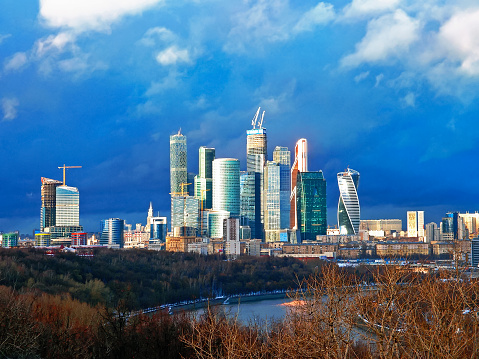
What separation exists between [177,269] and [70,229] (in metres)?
67.2

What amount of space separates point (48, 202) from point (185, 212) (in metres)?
23.5

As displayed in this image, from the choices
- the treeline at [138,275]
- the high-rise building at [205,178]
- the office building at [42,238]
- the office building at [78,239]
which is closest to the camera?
the treeline at [138,275]

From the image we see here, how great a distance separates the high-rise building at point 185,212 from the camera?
12650 cm

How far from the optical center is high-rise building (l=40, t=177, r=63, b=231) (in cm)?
12462

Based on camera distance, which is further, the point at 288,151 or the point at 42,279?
the point at 288,151

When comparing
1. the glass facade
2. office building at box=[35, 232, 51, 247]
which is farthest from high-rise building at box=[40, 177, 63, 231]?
office building at box=[35, 232, 51, 247]

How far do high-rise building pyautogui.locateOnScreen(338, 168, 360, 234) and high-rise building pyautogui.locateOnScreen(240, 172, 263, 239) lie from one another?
14639mm

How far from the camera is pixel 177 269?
5916 cm

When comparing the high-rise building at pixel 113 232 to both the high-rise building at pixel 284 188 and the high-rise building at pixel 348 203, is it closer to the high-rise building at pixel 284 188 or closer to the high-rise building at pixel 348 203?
the high-rise building at pixel 284 188

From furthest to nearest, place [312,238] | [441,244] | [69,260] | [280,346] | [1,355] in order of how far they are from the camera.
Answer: [312,238]
[441,244]
[69,260]
[1,355]
[280,346]

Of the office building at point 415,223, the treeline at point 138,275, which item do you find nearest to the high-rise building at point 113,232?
the treeline at point 138,275

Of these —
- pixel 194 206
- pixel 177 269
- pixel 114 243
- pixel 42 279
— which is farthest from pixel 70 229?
pixel 42 279

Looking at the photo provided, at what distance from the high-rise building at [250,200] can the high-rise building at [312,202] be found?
7617mm

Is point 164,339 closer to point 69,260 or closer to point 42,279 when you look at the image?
point 42,279
